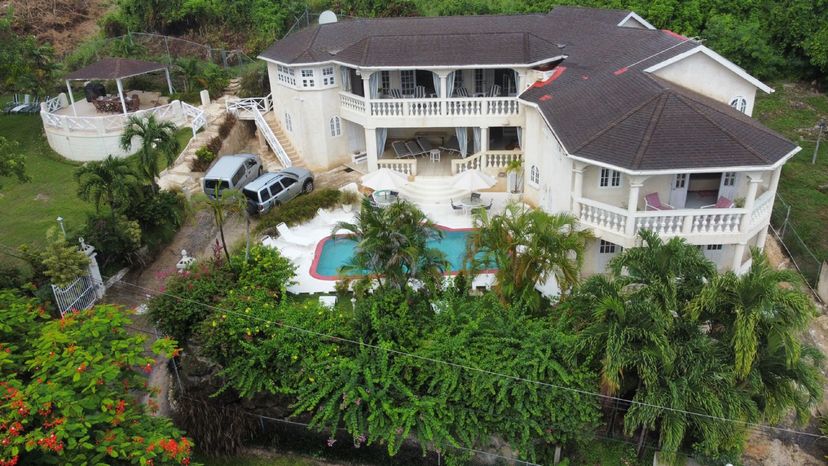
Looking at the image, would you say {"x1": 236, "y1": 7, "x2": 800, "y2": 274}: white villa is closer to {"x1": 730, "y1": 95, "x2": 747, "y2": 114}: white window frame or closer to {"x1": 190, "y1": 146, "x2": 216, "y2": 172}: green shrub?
{"x1": 730, "y1": 95, "x2": 747, "y2": 114}: white window frame

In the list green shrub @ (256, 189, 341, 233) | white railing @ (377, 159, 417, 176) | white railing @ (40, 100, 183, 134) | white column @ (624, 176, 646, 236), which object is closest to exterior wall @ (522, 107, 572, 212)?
white column @ (624, 176, 646, 236)

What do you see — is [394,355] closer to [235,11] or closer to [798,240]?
[798,240]

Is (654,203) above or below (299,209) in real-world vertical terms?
above

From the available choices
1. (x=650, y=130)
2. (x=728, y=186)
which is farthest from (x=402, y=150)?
(x=728, y=186)

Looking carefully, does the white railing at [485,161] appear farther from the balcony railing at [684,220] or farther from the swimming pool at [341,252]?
the balcony railing at [684,220]

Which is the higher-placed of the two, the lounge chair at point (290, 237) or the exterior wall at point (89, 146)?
the exterior wall at point (89, 146)

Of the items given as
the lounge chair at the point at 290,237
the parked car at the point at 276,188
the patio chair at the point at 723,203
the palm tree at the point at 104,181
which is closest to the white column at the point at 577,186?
the patio chair at the point at 723,203

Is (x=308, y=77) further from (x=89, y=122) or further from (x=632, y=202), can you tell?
(x=632, y=202)
